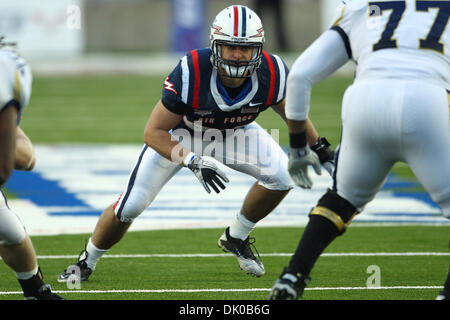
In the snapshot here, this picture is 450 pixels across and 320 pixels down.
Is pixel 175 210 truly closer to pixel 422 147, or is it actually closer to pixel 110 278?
pixel 110 278

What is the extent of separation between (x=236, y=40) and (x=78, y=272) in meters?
1.63

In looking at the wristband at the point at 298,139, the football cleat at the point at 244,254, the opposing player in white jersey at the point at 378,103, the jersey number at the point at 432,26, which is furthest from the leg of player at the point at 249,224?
the jersey number at the point at 432,26

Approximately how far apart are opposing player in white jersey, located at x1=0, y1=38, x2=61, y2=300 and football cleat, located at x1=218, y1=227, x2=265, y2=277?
1.34 m

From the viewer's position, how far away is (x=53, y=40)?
75.8 ft

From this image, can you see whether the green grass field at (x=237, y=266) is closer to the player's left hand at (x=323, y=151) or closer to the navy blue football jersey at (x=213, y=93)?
the player's left hand at (x=323, y=151)

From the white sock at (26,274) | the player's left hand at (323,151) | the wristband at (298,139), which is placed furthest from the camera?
the player's left hand at (323,151)

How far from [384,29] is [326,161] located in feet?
4.70

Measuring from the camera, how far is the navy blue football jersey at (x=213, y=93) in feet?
16.8

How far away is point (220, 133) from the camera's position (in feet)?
18.3

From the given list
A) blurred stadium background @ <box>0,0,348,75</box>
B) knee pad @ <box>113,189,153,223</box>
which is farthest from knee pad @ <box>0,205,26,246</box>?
blurred stadium background @ <box>0,0,348,75</box>

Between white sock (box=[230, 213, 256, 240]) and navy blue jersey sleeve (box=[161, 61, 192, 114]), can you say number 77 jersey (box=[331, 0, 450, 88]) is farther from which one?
white sock (box=[230, 213, 256, 240])

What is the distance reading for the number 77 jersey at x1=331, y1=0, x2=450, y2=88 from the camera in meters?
3.86

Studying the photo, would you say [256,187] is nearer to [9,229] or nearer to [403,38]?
[9,229]

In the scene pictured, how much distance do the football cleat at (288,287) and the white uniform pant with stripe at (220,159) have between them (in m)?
1.54
